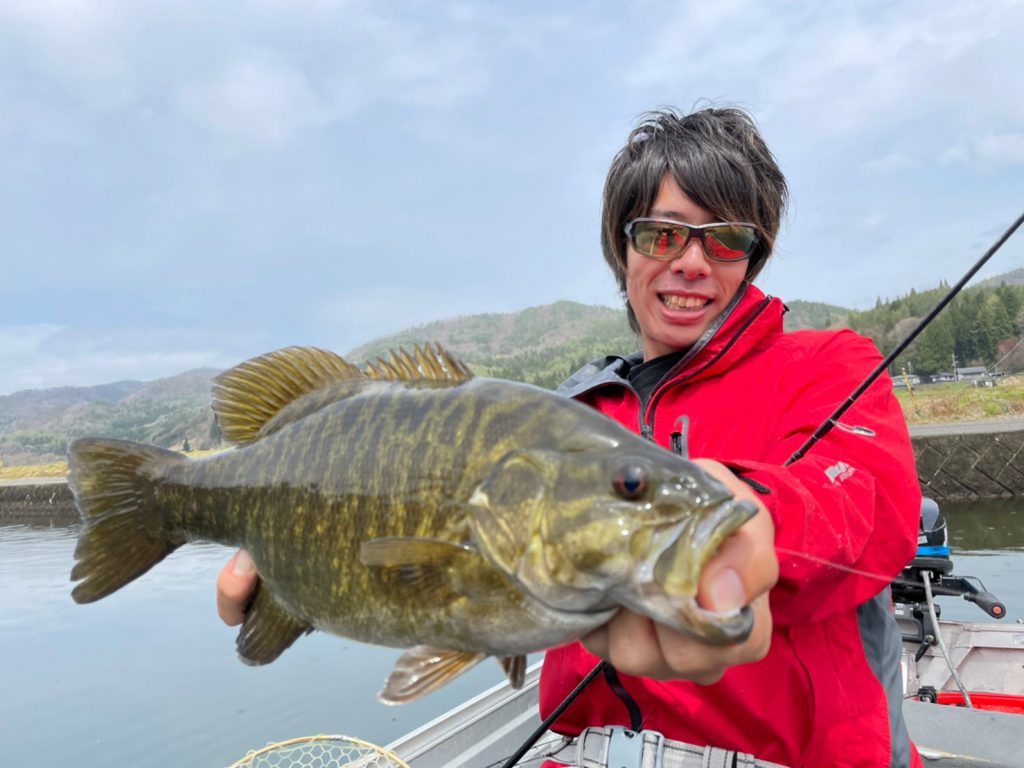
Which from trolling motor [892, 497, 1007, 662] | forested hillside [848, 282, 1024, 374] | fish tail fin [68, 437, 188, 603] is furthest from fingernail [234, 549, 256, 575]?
forested hillside [848, 282, 1024, 374]

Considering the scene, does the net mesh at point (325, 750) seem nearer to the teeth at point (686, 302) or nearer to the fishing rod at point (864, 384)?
the fishing rod at point (864, 384)

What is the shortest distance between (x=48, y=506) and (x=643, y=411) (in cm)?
4191

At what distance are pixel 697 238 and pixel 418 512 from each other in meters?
1.60

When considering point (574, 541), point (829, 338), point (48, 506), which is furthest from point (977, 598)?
point (48, 506)

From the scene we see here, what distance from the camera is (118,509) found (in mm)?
2168

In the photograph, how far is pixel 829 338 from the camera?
248 centimetres

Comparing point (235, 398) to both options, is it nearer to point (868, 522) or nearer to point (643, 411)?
point (643, 411)

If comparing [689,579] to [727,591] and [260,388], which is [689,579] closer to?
[727,591]

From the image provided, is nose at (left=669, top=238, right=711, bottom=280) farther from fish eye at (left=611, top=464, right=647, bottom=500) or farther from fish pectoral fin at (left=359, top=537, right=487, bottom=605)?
fish pectoral fin at (left=359, top=537, right=487, bottom=605)

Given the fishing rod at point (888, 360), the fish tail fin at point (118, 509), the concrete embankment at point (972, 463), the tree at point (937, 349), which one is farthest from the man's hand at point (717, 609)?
the tree at point (937, 349)

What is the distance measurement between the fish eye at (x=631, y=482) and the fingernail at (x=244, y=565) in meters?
1.20

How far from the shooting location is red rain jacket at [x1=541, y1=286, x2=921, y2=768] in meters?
1.66

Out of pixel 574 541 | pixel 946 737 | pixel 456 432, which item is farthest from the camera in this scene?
pixel 946 737

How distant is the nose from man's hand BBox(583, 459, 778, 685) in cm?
127
